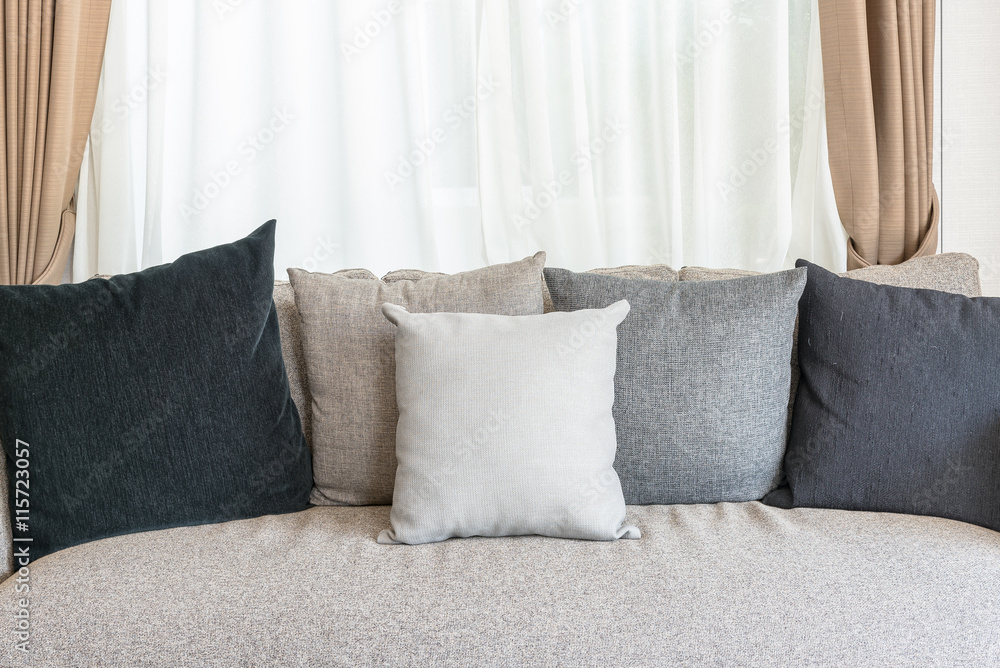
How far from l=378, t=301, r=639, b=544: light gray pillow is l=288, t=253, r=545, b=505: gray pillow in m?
0.13

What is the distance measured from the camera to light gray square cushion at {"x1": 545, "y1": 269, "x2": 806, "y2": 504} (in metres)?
1.58

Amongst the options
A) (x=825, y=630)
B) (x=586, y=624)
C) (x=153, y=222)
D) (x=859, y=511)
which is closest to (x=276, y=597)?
(x=586, y=624)

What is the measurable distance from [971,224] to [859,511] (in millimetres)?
1321

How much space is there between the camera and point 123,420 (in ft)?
4.83

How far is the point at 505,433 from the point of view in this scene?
1.40m

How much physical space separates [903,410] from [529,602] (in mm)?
875

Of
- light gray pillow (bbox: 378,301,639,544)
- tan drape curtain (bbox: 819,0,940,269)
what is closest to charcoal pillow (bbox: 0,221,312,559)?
light gray pillow (bbox: 378,301,639,544)

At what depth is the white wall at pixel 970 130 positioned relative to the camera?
2357mm

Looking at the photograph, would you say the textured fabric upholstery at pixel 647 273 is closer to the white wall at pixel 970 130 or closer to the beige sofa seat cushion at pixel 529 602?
the beige sofa seat cushion at pixel 529 602
